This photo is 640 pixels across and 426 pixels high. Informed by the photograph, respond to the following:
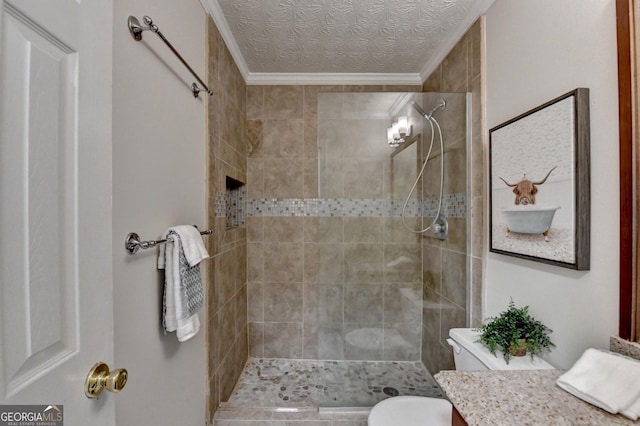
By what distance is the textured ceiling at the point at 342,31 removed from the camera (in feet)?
5.32

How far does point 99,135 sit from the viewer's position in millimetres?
601

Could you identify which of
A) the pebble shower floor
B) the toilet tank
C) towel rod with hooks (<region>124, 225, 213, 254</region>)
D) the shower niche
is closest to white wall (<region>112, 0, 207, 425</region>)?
towel rod with hooks (<region>124, 225, 213, 254</region>)

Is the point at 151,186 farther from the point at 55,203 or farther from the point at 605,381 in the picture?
the point at 605,381

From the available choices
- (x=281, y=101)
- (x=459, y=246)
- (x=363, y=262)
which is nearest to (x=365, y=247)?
(x=363, y=262)

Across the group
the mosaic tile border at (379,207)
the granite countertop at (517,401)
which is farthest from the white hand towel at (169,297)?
the granite countertop at (517,401)

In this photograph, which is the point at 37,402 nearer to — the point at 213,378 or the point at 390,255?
the point at 213,378

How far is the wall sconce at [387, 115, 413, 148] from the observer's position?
72.3 inches

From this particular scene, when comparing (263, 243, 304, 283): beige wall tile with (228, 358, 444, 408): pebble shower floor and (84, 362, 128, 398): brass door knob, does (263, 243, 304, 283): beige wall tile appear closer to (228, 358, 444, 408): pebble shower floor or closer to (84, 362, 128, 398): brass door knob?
(228, 358, 444, 408): pebble shower floor

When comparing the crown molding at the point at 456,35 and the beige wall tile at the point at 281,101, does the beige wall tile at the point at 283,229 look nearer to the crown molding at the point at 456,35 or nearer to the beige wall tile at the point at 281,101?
the beige wall tile at the point at 281,101

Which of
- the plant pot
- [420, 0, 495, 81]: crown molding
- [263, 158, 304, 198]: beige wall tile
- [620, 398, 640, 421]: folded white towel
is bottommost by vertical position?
the plant pot

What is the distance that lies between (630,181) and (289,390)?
2211 millimetres

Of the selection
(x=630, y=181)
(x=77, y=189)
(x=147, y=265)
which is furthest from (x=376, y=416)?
(x=77, y=189)

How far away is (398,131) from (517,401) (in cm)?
152

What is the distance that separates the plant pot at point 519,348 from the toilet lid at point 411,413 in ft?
1.66
